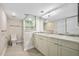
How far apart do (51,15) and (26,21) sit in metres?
0.48

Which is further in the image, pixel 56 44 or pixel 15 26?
pixel 15 26

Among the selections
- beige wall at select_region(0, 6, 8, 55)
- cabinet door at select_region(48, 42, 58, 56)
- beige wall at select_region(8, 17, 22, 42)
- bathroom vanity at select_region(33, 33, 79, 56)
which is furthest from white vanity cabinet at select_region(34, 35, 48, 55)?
beige wall at select_region(0, 6, 8, 55)

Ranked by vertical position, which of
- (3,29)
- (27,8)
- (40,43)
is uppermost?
(27,8)

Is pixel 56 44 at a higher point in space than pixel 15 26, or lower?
lower

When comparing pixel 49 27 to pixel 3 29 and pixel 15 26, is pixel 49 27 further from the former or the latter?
pixel 3 29

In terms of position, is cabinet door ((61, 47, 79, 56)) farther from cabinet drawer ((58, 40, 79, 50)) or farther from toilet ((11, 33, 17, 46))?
toilet ((11, 33, 17, 46))

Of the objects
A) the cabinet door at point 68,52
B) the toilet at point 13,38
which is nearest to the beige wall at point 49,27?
the cabinet door at point 68,52

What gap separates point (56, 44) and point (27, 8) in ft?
2.72

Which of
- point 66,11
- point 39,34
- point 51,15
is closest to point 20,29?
point 39,34

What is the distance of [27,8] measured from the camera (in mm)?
1646

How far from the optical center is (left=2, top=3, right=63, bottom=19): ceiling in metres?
1.62

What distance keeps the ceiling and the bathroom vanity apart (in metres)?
0.45

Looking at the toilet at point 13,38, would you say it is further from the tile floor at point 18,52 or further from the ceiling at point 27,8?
the ceiling at point 27,8

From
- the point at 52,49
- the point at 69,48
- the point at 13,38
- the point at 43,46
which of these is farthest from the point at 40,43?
the point at 69,48
